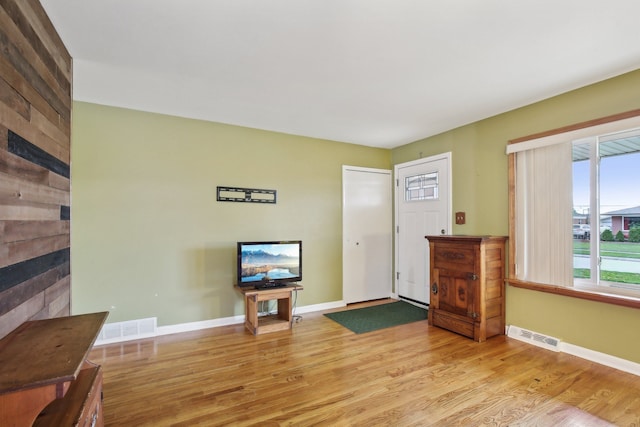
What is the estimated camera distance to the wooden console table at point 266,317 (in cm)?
327

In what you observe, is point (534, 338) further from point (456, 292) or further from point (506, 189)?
point (506, 189)

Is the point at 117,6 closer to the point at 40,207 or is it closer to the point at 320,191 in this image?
the point at 40,207

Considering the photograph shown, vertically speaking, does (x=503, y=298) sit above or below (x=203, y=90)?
below

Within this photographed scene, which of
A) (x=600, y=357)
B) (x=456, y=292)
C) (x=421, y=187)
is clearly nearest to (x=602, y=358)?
(x=600, y=357)

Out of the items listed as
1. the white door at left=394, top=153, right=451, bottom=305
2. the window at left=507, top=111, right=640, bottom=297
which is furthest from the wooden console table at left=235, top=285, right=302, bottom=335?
the window at left=507, top=111, right=640, bottom=297

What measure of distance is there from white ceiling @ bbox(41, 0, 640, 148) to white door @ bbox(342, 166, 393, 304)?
4.99 feet

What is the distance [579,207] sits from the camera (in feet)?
9.11

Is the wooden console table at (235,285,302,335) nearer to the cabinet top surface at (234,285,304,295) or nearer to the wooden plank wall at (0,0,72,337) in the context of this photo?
the cabinet top surface at (234,285,304,295)

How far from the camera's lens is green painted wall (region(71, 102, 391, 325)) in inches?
119

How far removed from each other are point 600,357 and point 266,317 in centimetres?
322

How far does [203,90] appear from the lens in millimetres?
2756

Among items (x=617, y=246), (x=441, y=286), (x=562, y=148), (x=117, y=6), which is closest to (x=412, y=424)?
(x=441, y=286)

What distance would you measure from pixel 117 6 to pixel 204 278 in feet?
8.66

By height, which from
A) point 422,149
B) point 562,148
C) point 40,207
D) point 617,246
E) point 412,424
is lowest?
point 412,424
